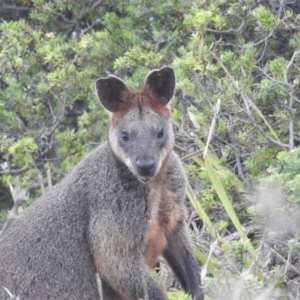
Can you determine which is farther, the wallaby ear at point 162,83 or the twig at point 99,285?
the wallaby ear at point 162,83

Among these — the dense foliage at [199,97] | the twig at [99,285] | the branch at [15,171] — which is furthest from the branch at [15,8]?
the twig at [99,285]

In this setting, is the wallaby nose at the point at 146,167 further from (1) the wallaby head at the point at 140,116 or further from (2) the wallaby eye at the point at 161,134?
(2) the wallaby eye at the point at 161,134

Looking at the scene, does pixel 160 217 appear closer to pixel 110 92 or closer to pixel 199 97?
pixel 110 92

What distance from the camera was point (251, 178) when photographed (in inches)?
293

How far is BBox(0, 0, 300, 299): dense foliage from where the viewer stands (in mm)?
6586

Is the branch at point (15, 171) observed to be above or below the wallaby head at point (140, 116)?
below

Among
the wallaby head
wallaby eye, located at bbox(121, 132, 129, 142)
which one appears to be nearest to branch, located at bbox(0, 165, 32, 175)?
the wallaby head

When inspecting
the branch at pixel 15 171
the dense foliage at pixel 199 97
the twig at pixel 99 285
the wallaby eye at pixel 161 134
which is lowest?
the branch at pixel 15 171

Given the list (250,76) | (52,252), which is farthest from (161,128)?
(250,76)

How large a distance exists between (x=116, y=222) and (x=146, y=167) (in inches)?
17.6

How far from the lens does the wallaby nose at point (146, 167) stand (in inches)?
240

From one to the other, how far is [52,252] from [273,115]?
224 centimetres

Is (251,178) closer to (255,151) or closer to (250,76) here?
(255,151)

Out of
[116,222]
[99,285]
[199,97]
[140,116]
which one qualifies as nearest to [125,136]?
[140,116]
